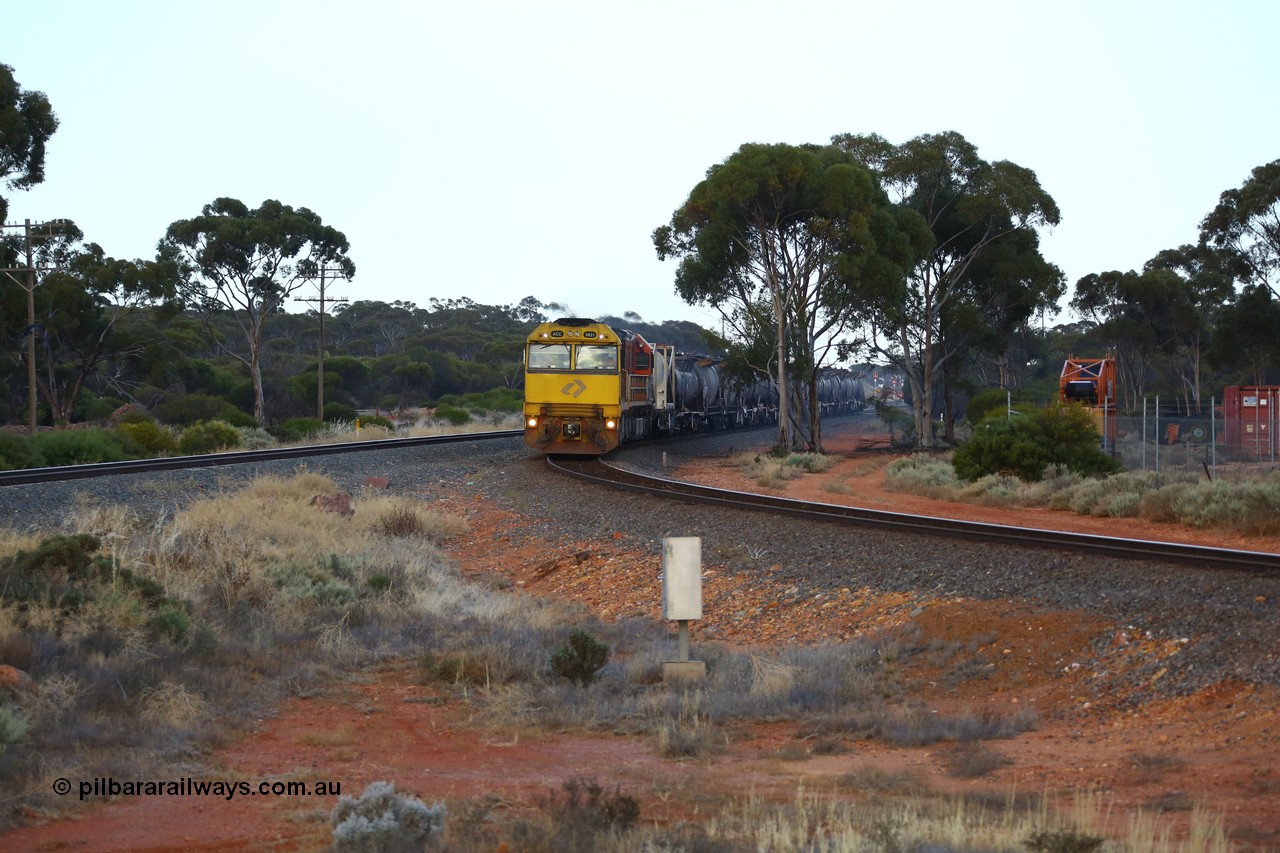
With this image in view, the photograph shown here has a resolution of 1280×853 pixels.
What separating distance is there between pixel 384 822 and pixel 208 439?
31.7m

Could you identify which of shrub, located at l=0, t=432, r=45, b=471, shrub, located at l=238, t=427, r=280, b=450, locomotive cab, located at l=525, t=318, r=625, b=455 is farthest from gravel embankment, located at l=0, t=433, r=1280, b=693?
shrub, located at l=238, t=427, r=280, b=450

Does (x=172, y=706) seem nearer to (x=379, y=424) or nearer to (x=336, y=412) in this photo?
(x=379, y=424)

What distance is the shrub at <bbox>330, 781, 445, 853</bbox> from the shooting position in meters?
5.19

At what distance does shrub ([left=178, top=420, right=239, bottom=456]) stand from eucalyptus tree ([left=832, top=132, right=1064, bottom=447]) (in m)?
21.1

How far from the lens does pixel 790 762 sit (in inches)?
283

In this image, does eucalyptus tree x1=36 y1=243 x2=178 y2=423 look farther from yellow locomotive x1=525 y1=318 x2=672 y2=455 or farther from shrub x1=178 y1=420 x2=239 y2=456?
yellow locomotive x1=525 y1=318 x2=672 y2=455

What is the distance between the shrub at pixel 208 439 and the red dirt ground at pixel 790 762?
85.3 ft

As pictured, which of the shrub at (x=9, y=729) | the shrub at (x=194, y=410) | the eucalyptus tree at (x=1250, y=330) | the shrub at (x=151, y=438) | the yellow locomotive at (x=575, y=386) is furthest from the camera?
the eucalyptus tree at (x=1250, y=330)

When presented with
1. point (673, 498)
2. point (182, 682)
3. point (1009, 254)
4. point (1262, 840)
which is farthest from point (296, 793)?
point (1009, 254)

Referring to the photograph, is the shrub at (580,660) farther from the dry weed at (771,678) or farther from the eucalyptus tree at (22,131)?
the eucalyptus tree at (22,131)

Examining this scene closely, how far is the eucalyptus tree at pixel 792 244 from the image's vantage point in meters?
36.2

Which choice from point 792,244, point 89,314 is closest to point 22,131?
point 89,314

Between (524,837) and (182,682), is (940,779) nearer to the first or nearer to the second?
(524,837)

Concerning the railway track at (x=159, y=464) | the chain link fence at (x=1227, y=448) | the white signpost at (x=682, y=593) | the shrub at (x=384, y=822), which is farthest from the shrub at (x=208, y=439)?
the shrub at (x=384, y=822)
